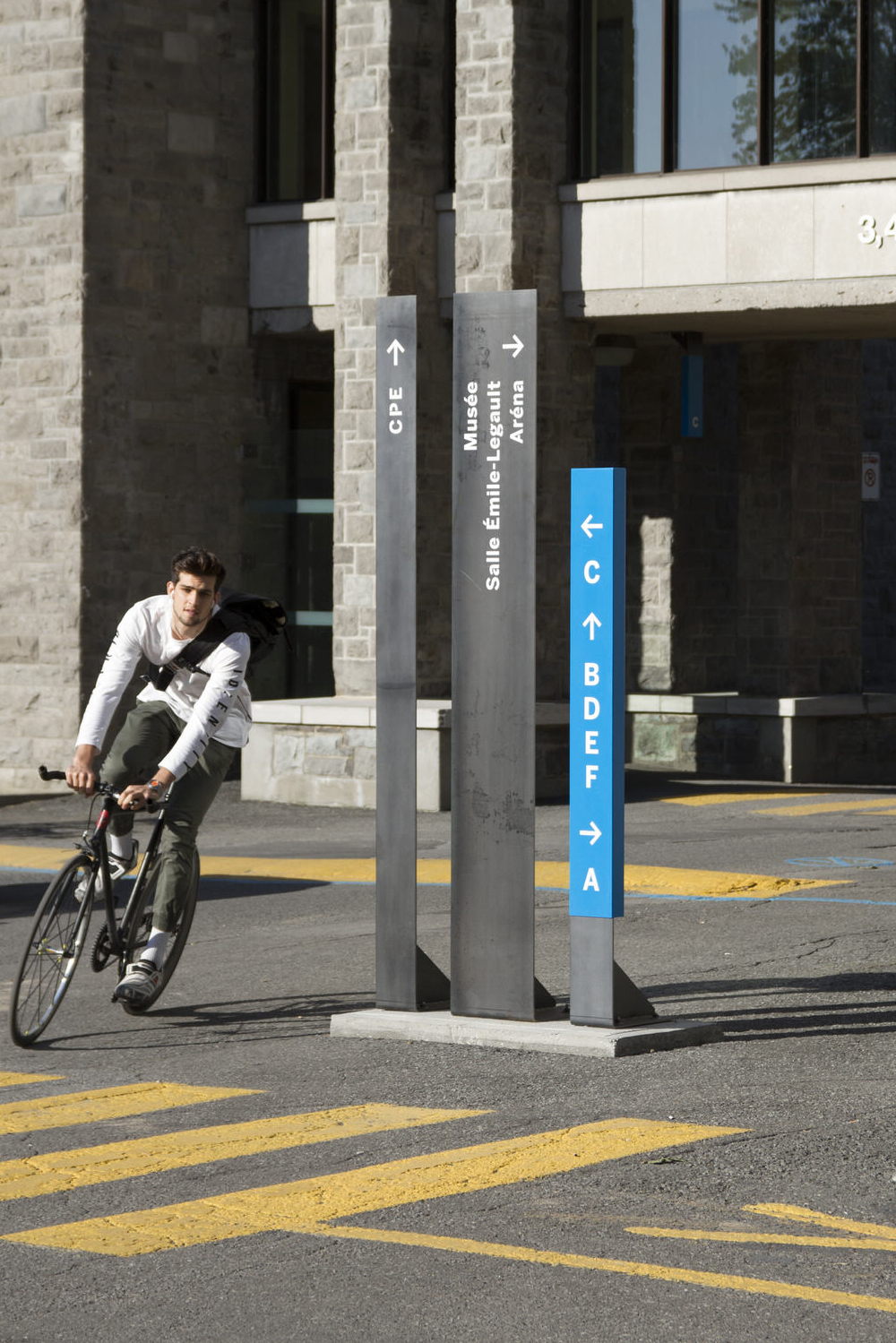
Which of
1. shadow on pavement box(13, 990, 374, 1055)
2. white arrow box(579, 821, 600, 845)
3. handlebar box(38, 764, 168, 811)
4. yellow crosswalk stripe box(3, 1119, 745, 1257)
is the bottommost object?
shadow on pavement box(13, 990, 374, 1055)

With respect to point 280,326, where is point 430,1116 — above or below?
below

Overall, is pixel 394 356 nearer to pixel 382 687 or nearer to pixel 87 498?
pixel 382 687

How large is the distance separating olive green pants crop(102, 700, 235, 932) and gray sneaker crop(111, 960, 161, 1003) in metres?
0.17

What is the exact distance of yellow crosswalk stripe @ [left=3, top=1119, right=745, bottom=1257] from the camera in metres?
5.54

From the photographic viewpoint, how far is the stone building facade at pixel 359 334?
19.5 metres

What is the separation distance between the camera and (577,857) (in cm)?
805

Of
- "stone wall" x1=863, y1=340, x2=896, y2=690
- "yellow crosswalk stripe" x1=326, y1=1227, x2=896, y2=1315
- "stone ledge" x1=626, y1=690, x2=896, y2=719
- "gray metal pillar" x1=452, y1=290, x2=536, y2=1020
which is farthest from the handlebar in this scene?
"stone wall" x1=863, y1=340, x2=896, y2=690

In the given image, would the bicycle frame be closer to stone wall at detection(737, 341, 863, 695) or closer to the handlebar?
the handlebar

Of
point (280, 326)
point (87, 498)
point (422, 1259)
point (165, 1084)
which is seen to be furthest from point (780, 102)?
point (422, 1259)

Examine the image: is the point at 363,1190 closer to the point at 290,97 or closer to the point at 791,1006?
the point at 791,1006

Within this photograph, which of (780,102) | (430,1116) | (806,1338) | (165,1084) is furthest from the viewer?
(780,102)

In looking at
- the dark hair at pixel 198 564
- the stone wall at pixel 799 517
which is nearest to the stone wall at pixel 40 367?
the stone wall at pixel 799 517

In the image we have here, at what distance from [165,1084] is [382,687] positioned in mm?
1833

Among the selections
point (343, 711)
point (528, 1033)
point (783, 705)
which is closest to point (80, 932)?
point (528, 1033)
